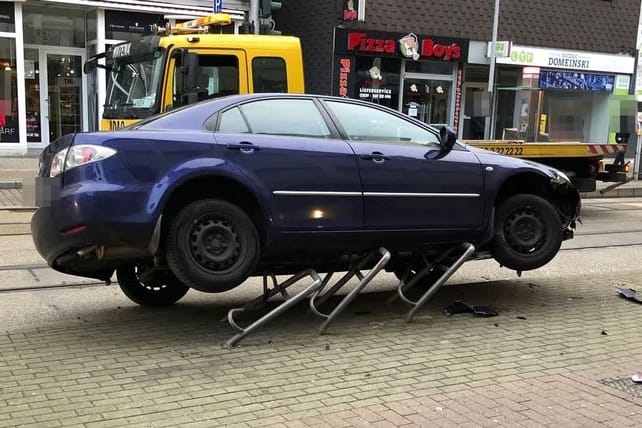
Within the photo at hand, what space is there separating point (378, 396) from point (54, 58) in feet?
52.6

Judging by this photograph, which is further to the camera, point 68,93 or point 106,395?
point 68,93

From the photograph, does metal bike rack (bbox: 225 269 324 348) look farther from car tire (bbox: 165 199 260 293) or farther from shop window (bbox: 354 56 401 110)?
shop window (bbox: 354 56 401 110)

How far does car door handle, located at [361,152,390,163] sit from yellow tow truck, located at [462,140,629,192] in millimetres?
A: 6605

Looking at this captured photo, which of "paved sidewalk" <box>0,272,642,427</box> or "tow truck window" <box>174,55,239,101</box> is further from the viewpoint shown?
"tow truck window" <box>174,55,239,101</box>

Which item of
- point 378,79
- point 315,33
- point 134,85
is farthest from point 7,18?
point 378,79

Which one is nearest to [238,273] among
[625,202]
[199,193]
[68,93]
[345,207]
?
[199,193]

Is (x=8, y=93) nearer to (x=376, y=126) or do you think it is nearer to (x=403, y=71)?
(x=403, y=71)

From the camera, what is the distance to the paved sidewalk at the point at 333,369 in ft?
12.5

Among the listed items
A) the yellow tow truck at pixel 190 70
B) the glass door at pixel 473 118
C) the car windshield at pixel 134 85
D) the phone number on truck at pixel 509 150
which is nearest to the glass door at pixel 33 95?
the yellow tow truck at pixel 190 70

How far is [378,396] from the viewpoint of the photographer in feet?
13.4

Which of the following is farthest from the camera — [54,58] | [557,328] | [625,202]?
[54,58]

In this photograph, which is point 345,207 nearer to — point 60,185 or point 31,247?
point 60,185

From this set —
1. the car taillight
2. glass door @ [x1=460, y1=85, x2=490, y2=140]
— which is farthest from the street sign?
the car taillight

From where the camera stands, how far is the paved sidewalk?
12.5 ft
